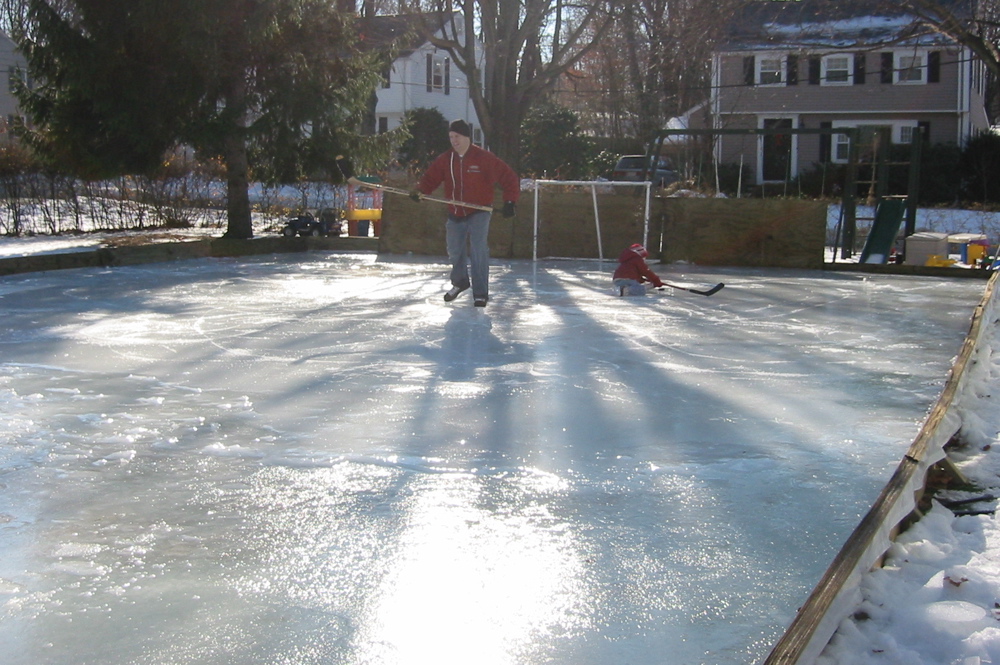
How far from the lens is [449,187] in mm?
8914

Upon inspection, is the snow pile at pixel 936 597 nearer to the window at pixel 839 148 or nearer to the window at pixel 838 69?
the window at pixel 838 69

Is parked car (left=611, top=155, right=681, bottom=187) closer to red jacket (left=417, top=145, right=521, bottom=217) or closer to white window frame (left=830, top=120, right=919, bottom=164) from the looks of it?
white window frame (left=830, top=120, right=919, bottom=164)

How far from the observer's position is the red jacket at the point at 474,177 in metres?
8.77

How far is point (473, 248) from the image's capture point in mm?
8766

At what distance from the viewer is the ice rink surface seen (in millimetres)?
2455

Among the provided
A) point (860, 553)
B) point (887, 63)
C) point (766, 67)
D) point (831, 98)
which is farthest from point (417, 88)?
point (860, 553)

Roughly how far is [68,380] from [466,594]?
3.45 meters

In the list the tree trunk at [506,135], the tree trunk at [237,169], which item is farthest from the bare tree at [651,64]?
the tree trunk at [237,169]

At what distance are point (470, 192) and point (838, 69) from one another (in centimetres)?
2964

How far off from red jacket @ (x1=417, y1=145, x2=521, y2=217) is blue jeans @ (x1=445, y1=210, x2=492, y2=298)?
0.34ft

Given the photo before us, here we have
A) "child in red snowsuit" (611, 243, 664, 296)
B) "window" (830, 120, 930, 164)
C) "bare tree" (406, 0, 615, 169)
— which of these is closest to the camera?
"child in red snowsuit" (611, 243, 664, 296)

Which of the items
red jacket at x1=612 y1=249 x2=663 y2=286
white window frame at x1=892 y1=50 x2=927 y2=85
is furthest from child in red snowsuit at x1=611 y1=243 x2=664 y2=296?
white window frame at x1=892 y1=50 x2=927 y2=85

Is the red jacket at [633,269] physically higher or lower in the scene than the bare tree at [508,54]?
lower

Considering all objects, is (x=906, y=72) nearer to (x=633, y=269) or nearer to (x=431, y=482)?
(x=633, y=269)
